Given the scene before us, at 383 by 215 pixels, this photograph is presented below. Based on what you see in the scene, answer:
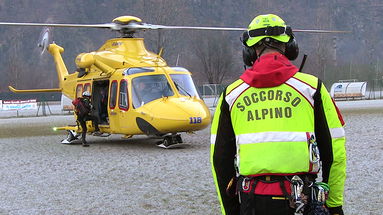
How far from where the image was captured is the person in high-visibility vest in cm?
291

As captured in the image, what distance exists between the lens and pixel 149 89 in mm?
13570

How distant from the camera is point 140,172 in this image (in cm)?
966

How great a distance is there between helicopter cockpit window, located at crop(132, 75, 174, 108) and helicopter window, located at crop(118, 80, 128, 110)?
288 mm

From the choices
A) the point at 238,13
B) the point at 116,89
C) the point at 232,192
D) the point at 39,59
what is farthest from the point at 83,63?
the point at 238,13

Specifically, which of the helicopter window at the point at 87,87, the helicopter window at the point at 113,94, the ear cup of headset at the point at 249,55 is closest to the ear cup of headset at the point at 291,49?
the ear cup of headset at the point at 249,55

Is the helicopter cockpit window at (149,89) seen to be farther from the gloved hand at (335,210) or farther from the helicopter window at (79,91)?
the gloved hand at (335,210)

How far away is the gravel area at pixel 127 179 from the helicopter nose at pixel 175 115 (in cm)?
59

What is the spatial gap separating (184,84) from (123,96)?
5.44 feet

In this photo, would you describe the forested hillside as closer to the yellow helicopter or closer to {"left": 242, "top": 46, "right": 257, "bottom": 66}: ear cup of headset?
the yellow helicopter

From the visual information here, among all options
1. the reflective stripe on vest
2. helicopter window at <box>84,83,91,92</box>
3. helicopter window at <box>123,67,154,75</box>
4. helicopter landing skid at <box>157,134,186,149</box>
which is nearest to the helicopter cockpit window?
helicopter window at <box>123,67,154,75</box>

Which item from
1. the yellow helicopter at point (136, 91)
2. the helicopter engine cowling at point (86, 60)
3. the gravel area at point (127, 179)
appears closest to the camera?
the gravel area at point (127, 179)

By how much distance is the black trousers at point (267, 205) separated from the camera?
9.41 ft

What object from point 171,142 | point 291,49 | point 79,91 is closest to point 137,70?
point 171,142

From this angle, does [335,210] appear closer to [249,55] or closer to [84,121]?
[249,55]
